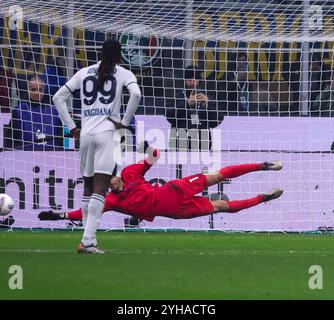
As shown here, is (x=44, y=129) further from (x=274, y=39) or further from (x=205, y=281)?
(x=205, y=281)

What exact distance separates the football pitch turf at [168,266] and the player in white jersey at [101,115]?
0.64 meters

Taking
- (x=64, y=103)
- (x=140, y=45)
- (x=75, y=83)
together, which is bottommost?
(x=64, y=103)

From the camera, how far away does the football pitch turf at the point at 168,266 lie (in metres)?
9.55

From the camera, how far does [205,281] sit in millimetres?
10273

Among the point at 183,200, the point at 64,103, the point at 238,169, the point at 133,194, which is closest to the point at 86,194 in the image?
the point at 64,103

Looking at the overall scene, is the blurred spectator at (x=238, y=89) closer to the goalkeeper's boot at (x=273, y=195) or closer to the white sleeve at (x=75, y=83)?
the goalkeeper's boot at (x=273, y=195)

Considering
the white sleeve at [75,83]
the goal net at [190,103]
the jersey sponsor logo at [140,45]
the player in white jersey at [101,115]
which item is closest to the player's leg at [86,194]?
the player in white jersey at [101,115]

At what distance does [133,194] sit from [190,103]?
297cm

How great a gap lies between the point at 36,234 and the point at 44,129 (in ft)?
7.49

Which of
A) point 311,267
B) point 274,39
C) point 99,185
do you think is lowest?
point 311,267

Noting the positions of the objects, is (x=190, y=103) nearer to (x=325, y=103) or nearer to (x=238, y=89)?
(x=238, y=89)

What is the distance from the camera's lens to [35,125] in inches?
707

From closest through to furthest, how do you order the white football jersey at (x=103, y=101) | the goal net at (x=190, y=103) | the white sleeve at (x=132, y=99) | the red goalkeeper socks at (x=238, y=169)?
1. the white sleeve at (x=132, y=99)
2. the white football jersey at (x=103, y=101)
3. the red goalkeeper socks at (x=238, y=169)
4. the goal net at (x=190, y=103)
